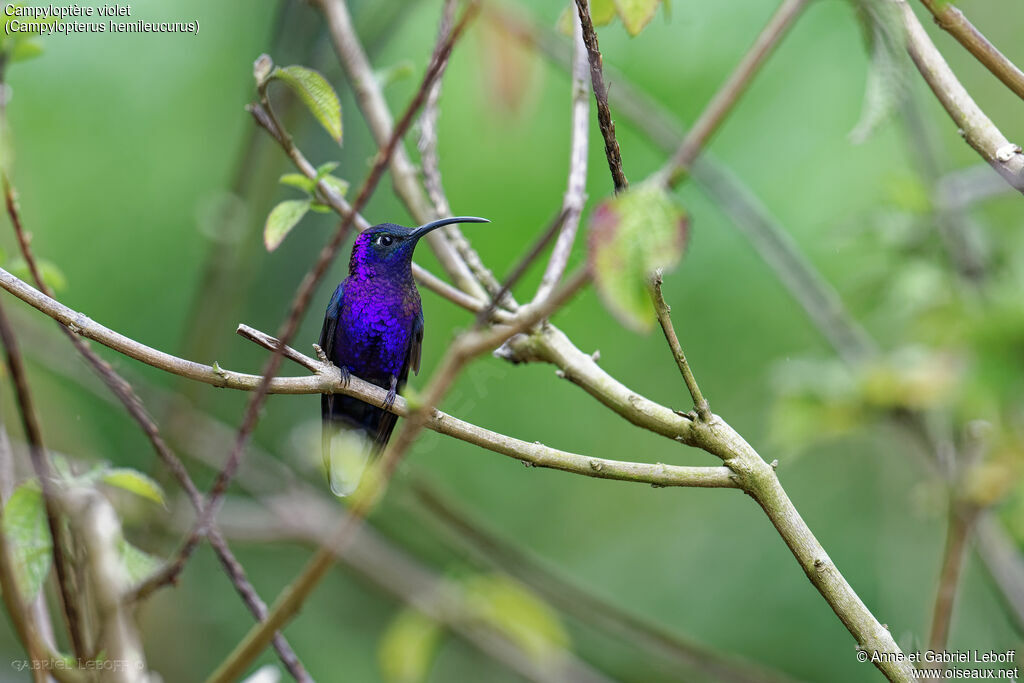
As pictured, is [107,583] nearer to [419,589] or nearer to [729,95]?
[729,95]

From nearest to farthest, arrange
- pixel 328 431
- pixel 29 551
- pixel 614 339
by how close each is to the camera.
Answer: pixel 29 551, pixel 328 431, pixel 614 339

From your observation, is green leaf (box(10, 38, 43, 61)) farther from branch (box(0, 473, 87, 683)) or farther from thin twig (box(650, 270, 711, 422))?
thin twig (box(650, 270, 711, 422))

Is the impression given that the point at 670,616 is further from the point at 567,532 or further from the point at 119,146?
the point at 119,146

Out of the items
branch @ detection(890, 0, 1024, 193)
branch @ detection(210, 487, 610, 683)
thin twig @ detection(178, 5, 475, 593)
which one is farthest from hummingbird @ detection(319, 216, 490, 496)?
branch @ detection(890, 0, 1024, 193)

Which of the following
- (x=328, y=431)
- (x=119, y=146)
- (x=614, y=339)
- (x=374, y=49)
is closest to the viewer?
(x=328, y=431)

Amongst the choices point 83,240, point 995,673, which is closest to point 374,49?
point 995,673

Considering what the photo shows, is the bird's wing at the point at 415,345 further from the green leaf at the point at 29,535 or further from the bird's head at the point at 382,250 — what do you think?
the green leaf at the point at 29,535

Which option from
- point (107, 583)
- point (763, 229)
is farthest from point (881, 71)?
point (107, 583)

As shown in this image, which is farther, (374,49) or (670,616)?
(670,616)
